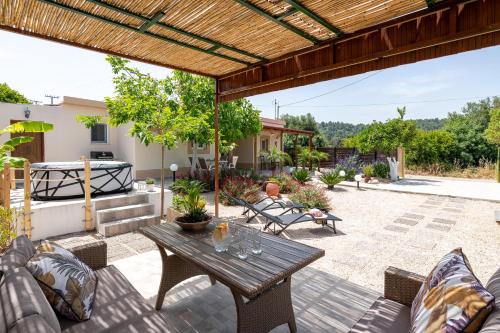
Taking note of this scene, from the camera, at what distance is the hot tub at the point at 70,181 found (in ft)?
21.4

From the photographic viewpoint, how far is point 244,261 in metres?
2.43

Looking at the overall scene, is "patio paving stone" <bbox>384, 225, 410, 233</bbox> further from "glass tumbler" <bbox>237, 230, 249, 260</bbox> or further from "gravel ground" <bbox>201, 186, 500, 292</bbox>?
"glass tumbler" <bbox>237, 230, 249, 260</bbox>

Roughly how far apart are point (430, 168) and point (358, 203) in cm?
1251

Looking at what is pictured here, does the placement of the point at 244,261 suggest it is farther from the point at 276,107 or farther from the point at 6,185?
the point at 276,107

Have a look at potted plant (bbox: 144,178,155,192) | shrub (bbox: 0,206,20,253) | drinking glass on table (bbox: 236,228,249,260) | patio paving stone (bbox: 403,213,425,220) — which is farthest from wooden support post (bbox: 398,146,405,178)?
shrub (bbox: 0,206,20,253)

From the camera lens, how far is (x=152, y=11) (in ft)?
9.72

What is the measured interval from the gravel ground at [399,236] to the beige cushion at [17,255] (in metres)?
3.73

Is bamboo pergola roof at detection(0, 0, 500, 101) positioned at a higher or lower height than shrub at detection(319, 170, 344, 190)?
higher

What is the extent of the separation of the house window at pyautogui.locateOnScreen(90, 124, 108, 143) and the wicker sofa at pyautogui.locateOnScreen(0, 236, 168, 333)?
483 inches

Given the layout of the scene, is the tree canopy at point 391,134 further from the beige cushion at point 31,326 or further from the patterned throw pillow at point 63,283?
the beige cushion at point 31,326

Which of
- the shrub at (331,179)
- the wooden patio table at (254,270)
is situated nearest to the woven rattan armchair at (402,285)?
the wooden patio table at (254,270)

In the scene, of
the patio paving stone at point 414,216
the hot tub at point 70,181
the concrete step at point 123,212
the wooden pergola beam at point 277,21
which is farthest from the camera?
the patio paving stone at point 414,216

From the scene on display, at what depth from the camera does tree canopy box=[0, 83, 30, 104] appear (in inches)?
1031

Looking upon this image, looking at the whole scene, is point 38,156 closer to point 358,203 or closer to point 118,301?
point 118,301
